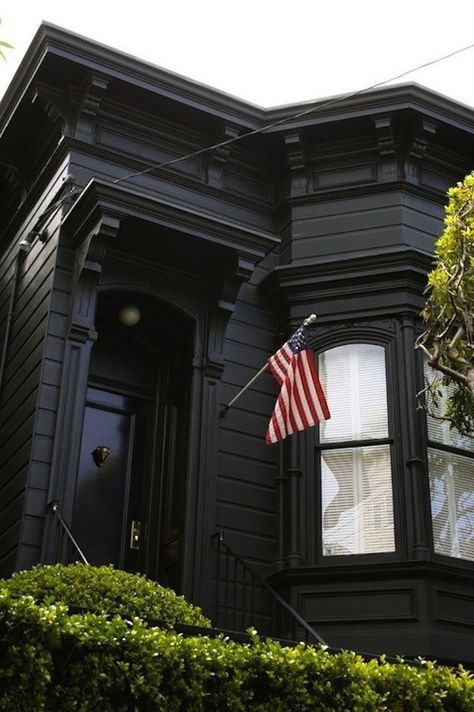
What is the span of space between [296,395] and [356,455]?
1.26m

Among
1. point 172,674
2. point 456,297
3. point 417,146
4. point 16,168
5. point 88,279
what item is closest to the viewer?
point 172,674

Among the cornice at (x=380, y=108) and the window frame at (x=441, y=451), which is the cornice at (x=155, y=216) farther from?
the window frame at (x=441, y=451)

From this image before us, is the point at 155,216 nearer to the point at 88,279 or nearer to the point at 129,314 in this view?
the point at 88,279

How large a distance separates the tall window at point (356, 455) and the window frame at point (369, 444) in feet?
0.12

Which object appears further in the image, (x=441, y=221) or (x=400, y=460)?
(x=441, y=221)

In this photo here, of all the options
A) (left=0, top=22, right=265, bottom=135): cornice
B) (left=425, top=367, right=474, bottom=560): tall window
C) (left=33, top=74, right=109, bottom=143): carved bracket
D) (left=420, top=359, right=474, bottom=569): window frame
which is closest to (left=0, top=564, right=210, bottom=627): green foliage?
(left=420, top=359, right=474, bottom=569): window frame

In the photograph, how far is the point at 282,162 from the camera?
12016mm

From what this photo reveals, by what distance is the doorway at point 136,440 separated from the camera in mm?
10414

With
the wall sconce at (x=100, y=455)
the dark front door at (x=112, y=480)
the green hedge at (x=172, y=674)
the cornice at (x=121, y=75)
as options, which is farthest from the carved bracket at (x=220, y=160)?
the green hedge at (x=172, y=674)

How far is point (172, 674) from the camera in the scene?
5578mm

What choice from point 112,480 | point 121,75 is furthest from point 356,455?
point 121,75

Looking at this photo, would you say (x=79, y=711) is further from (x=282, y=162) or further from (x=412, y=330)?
(x=282, y=162)

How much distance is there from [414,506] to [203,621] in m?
3.09

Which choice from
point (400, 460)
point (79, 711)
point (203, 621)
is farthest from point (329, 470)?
point (79, 711)
